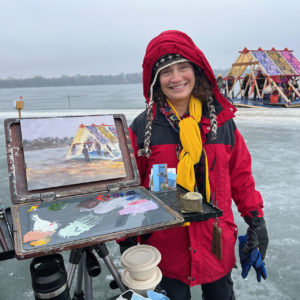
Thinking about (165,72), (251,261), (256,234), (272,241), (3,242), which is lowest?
(272,241)

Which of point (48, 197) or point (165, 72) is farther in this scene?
point (165, 72)

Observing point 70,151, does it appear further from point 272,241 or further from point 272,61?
point 272,61

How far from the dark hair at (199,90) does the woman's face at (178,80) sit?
0.16 ft

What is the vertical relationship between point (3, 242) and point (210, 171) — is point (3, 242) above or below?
below

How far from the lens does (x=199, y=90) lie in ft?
5.30

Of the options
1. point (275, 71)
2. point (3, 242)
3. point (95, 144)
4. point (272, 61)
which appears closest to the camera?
point (3, 242)

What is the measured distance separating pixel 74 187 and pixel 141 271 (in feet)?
1.83

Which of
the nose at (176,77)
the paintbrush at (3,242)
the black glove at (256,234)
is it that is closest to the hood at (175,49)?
the nose at (176,77)

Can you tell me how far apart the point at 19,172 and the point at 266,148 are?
654 centimetres

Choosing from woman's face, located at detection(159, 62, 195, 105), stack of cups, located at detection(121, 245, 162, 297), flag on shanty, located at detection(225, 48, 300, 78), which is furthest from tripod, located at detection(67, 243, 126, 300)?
flag on shanty, located at detection(225, 48, 300, 78)

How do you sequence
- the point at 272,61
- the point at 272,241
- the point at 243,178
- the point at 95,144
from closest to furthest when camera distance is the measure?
the point at 95,144, the point at 243,178, the point at 272,241, the point at 272,61

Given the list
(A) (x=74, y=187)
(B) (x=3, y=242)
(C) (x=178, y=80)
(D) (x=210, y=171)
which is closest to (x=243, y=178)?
(D) (x=210, y=171)

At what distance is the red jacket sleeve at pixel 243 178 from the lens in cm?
168

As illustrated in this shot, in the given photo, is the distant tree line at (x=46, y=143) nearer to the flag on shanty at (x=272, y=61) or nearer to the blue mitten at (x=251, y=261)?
the blue mitten at (x=251, y=261)
